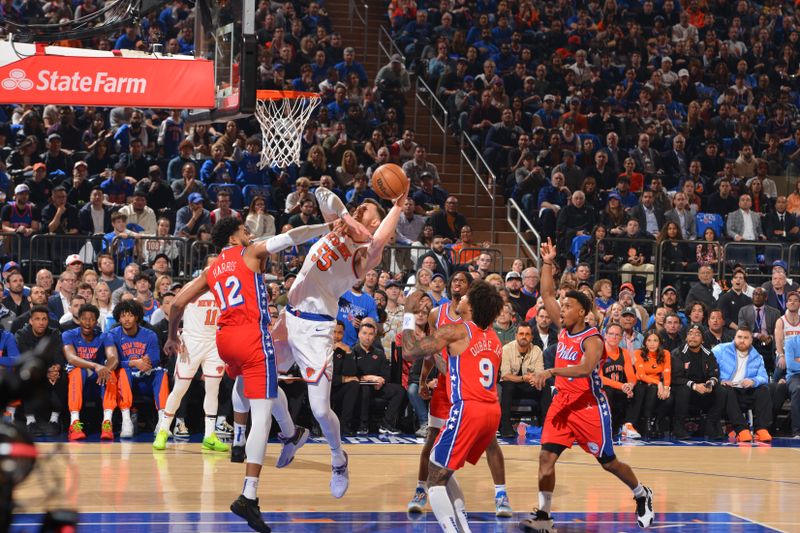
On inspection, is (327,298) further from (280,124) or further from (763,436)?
(763,436)

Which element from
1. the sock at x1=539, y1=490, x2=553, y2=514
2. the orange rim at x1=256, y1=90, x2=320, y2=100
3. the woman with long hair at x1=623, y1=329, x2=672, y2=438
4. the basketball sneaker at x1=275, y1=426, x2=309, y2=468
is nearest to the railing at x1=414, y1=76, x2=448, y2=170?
the orange rim at x1=256, y1=90, x2=320, y2=100

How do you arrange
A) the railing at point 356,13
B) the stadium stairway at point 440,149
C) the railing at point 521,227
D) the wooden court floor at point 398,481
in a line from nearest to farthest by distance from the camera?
the wooden court floor at point 398,481
the railing at point 521,227
the stadium stairway at point 440,149
the railing at point 356,13

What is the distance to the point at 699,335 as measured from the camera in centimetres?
1362

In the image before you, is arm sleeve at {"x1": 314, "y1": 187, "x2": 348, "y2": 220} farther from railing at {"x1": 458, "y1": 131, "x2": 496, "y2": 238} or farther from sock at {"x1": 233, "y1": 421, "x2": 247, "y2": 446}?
railing at {"x1": 458, "y1": 131, "x2": 496, "y2": 238}

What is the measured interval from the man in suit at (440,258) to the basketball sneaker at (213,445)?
15.5 ft

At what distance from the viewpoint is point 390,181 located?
832 cm

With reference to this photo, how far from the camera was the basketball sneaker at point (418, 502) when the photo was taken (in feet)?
27.4

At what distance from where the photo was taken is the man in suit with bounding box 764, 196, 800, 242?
17.6m

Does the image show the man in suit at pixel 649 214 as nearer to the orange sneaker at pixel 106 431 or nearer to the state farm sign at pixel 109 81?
the orange sneaker at pixel 106 431

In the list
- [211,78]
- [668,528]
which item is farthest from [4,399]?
[211,78]

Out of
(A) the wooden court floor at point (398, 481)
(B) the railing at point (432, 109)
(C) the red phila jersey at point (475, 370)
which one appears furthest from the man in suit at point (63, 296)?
(B) the railing at point (432, 109)

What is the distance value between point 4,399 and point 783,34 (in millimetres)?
23258

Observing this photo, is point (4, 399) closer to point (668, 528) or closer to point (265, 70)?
point (668, 528)

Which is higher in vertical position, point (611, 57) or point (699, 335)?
point (611, 57)
